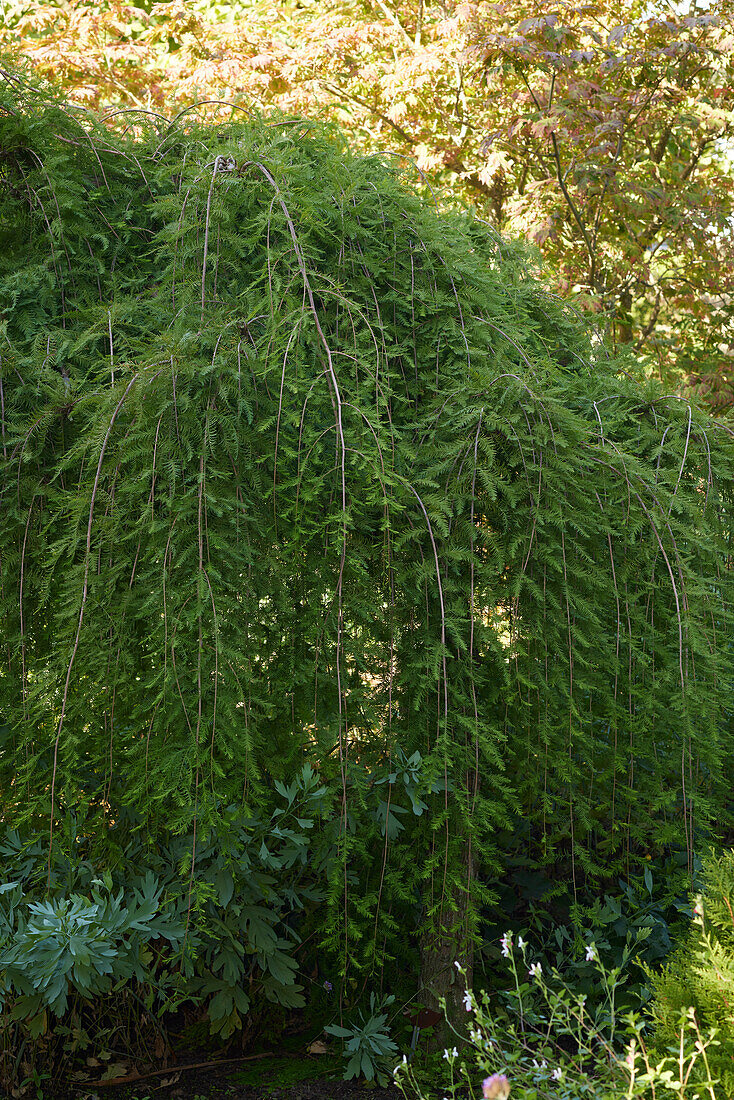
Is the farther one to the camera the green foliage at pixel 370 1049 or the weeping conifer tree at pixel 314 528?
the green foliage at pixel 370 1049

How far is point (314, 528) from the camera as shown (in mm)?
1908

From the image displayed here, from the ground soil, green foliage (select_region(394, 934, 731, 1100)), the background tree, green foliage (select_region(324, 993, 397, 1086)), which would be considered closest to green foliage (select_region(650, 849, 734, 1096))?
green foliage (select_region(394, 934, 731, 1100))

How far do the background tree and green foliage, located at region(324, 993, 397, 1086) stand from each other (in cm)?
381

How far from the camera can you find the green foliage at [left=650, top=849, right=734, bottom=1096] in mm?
1578

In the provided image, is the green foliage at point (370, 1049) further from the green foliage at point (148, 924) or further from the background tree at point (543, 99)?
the background tree at point (543, 99)

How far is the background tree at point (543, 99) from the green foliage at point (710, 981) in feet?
11.9

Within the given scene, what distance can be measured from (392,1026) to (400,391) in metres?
1.58

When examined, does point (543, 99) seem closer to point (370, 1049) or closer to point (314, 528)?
point (314, 528)

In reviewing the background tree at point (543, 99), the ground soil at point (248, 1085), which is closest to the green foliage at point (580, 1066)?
the ground soil at point (248, 1085)

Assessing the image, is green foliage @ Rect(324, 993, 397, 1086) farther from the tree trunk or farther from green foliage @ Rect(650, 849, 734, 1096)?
green foliage @ Rect(650, 849, 734, 1096)

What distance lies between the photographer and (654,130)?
5414mm

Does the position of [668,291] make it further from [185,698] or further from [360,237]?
[185,698]

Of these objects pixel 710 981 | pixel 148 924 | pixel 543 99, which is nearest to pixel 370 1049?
pixel 148 924

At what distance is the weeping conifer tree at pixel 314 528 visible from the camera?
1.79 meters
